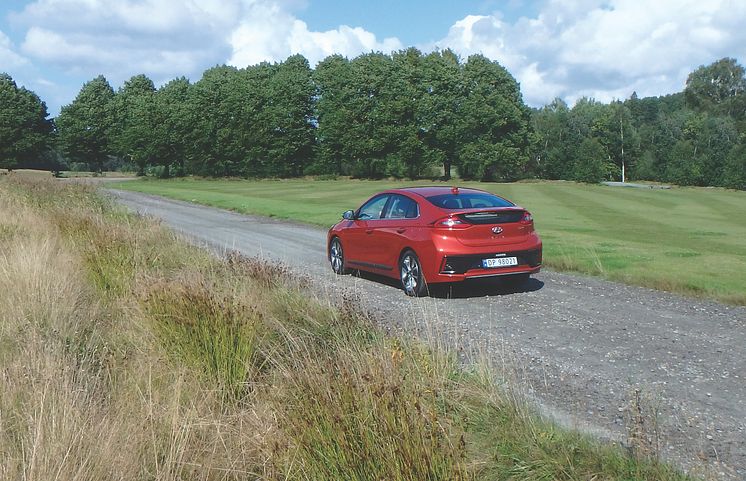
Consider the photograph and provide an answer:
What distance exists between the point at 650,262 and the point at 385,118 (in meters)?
68.5

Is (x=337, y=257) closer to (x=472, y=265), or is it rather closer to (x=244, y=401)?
(x=472, y=265)

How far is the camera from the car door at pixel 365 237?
11.7 meters

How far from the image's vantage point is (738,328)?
797 centimetres

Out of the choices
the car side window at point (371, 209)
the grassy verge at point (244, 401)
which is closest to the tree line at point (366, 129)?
the car side window at point (371, 209)

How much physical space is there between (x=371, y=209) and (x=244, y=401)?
7.80m

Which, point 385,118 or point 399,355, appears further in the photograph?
point 385,118

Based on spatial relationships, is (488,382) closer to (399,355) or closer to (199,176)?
(399,355)

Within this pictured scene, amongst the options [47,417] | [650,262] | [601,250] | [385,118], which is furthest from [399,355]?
[385,118]

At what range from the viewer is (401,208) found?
1124 centimetres

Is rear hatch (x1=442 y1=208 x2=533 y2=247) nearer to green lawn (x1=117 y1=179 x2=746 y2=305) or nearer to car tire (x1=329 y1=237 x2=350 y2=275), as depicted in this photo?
green lawn (x1=117 y1=179 x2=746 y2=305)

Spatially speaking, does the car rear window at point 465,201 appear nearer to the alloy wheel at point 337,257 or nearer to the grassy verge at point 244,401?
the alloy wheel at point 337,257

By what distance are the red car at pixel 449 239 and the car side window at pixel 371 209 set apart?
50cm

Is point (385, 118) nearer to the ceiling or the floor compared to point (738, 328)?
nearer to the ceiling

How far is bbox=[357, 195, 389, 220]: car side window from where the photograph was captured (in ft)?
39.9
